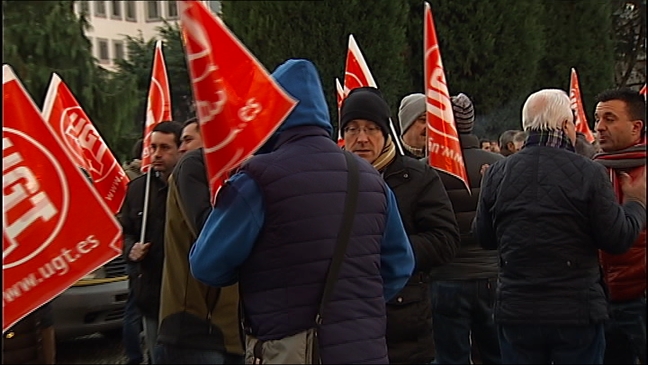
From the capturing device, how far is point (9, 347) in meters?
5.02

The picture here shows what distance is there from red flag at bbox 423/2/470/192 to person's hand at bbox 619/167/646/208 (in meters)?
1.00

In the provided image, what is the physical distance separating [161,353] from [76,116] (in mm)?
2507

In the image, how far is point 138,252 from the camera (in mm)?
4508

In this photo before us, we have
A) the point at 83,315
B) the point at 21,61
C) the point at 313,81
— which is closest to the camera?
the point at 313,81

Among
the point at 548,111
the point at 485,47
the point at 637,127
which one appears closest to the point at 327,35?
the point at 485,47

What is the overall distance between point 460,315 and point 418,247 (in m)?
1.16

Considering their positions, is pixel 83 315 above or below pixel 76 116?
below

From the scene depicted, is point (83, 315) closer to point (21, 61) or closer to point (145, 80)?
point (21, 61)

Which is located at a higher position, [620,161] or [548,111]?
[548,111]

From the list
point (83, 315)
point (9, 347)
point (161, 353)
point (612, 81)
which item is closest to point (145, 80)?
point (612, 81)

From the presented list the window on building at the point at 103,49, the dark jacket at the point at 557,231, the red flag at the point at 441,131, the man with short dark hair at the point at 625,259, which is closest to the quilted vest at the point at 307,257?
the dark jacket at the point at 557,231

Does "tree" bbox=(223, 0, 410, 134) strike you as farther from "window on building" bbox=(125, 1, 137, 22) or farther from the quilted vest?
"window on building" bbox=(125, 1, 137, 22)

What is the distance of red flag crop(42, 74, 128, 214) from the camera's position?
5.40 meters

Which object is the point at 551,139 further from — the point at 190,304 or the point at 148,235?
the point at 148,235
